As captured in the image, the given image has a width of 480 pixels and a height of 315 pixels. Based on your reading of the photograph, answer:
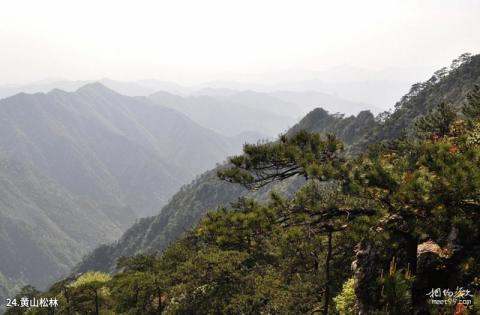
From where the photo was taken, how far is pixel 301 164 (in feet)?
49.6

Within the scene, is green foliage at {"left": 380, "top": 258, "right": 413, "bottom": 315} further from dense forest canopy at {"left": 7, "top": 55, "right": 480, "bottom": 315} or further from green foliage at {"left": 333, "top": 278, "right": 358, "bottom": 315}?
green foliage at {"left": 333, "top": 278, "right": 358, "bottom": 315}

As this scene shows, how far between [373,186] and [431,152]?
2112mm

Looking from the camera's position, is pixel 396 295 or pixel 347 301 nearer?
pixel 396 295

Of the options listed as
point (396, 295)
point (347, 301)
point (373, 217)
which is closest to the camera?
point (396, 295)

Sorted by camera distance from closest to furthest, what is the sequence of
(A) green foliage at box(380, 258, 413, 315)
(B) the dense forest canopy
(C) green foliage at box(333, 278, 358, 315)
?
(A) green foliage at box(380, 258, 413, 315), (B) the dense forest canopy, (C) green foliage at box(333, 278, 358, 315)

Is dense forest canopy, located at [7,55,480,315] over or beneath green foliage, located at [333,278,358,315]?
over

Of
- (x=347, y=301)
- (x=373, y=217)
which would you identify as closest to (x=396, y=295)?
(x=373, y=217)

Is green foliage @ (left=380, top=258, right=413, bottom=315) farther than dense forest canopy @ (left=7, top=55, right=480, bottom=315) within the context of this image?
No

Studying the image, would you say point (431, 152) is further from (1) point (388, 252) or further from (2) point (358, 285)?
(2) point (358, 285)

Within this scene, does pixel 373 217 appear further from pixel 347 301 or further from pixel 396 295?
pixel 347 301

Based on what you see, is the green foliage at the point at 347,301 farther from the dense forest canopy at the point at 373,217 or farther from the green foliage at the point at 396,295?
the green foliage at the point at 396,295

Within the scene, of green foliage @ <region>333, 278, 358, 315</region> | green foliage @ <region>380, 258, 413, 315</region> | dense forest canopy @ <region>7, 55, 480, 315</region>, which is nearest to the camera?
green foliage @ <region>380, 258, 413, 315</region>

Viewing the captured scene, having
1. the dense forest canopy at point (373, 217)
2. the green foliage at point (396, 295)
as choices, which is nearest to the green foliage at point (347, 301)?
the dense forest canopy at point (373, 217)

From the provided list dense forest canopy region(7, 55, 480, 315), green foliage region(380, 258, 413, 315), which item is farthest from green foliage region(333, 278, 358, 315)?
green foliage region(380, 258, 413, 315)
